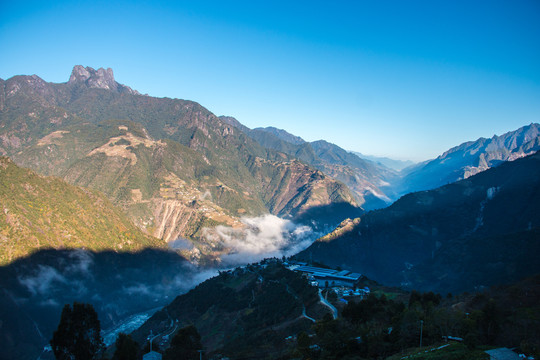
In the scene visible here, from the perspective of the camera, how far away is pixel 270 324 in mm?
83875

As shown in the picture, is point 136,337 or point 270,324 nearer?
point 270,324

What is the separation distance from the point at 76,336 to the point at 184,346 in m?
18.3

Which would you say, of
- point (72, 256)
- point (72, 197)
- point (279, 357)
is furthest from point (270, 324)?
point (72, 197)

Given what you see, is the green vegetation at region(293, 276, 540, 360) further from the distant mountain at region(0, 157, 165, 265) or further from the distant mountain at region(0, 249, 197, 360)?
the distant mountain at region(0, 157, 165, 265)

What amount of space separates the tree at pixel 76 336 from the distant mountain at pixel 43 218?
107844 millimetres

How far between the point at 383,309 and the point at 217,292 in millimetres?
84361

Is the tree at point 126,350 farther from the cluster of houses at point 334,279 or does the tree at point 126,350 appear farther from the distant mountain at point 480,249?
the distant mountain at point 480,249

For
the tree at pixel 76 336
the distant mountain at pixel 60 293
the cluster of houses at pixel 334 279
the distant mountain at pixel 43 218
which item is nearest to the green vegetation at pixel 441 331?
the tree at pixel 76 336

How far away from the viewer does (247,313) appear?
10281 cm

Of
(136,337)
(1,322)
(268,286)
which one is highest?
(268,286)

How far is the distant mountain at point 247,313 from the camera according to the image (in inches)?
2872

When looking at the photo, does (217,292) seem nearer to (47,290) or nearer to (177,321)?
(177,321)

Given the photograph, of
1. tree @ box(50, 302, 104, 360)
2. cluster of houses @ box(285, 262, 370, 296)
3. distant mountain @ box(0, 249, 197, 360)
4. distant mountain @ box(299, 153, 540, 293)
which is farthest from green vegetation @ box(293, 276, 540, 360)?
distant mountain @ box(0, 249, 197, 360)

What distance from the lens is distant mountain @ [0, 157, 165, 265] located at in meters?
140
